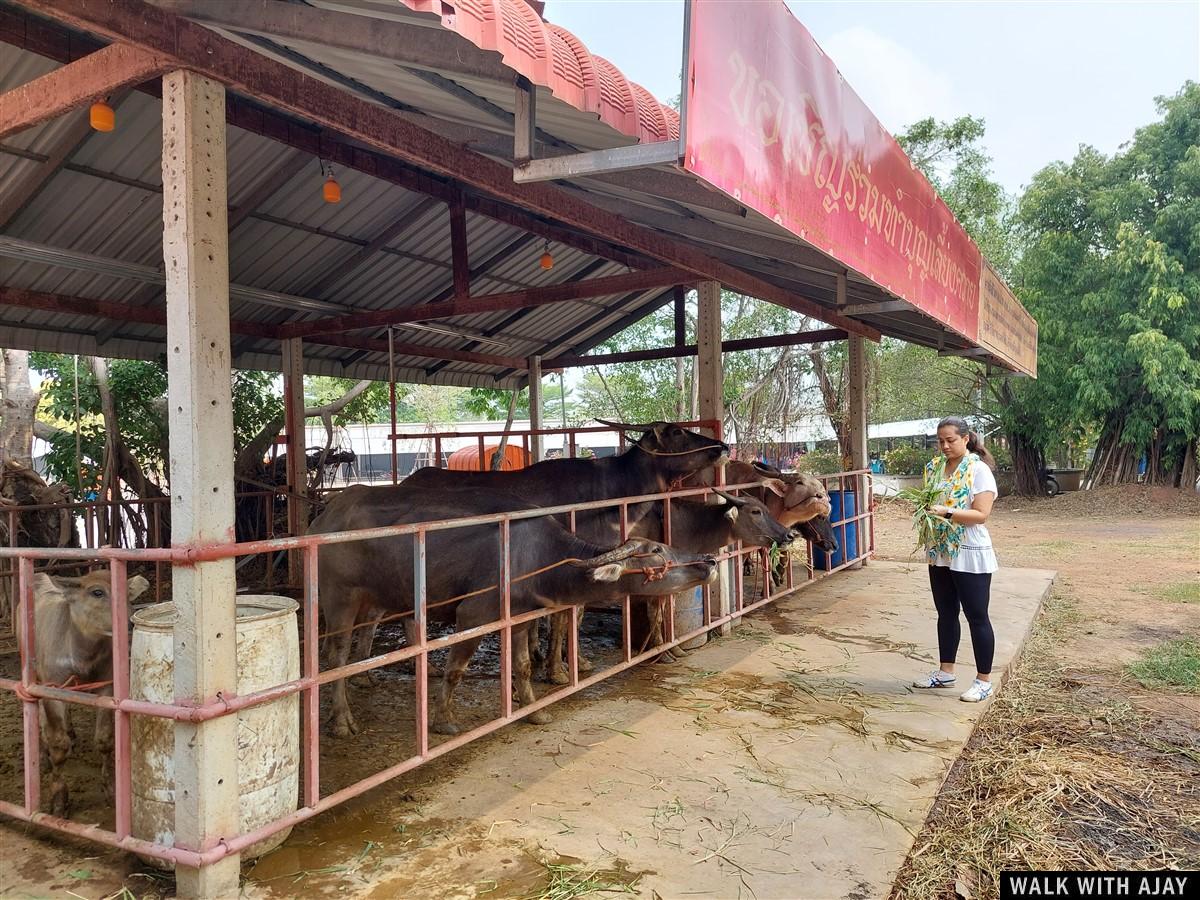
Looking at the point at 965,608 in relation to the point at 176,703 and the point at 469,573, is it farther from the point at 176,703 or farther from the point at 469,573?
the point at 176,703

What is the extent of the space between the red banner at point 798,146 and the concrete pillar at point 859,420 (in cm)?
441

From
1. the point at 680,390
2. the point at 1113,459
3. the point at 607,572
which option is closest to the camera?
the point at 607,572

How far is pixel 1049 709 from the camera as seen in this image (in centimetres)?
500

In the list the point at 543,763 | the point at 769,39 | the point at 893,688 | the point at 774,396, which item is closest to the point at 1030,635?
the point at 893,688

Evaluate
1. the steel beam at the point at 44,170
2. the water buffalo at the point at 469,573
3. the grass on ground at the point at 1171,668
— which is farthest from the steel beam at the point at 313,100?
the grass on ground at the point at 1171,668

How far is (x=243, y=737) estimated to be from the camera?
2805mm

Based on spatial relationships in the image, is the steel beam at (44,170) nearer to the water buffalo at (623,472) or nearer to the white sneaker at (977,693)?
the water buffalo at (623,472)

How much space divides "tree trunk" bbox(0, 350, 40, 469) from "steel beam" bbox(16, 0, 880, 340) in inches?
435

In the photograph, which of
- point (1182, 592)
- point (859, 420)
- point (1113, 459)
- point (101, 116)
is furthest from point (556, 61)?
point (1113, 459)

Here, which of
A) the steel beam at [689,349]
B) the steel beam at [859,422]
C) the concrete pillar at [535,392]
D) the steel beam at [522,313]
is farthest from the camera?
the concrete pillar at [535,392]

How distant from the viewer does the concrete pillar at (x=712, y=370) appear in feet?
21.0

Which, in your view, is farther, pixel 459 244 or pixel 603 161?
pixel 459 244

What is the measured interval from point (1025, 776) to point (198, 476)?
410 centimetres

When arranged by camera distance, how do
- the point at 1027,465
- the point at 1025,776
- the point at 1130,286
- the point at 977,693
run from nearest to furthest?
1. the point at 1025,776
2. the point at 977,693
3. the point at 1130,286
4. the point at 1027,465
